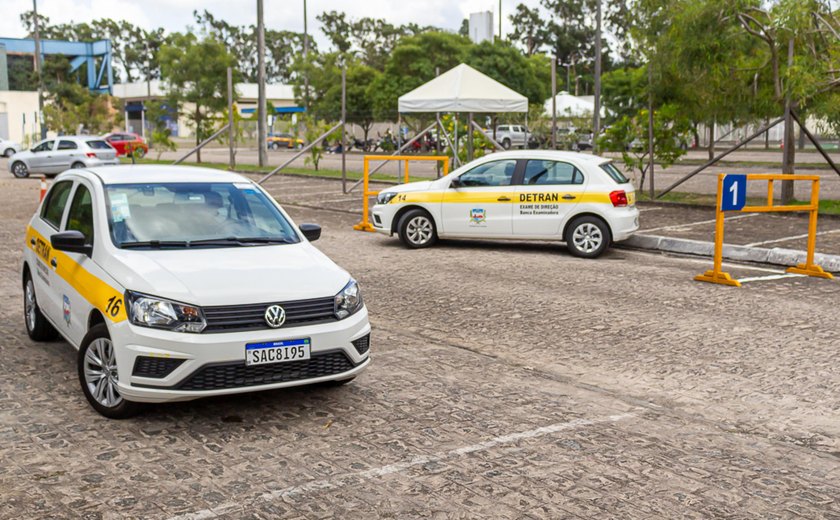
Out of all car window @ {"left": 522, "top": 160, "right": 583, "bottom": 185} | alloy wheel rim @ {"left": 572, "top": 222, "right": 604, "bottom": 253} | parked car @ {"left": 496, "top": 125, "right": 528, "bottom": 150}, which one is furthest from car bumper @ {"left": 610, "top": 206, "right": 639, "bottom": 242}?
parked car @ {"left": 496, "top": 125, "right": 528, "bottom": 150}

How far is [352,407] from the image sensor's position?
6316 millimetres

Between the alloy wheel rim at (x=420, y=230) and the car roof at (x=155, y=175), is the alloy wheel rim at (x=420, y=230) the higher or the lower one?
the lower one

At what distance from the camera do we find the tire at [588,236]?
1347cm

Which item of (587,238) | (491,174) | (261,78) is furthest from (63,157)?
(587,238)

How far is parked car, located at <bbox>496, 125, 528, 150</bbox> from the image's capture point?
54.7 metres

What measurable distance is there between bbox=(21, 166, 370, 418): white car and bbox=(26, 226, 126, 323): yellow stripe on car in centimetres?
1

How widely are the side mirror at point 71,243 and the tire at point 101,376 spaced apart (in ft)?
2.31

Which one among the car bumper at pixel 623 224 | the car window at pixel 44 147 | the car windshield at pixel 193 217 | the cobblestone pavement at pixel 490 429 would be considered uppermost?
the car window at pixel 44 147

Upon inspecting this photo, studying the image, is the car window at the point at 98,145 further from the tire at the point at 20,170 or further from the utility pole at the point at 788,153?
the utility pole at the point at 788,153

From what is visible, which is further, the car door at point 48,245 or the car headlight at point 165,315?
the car door at point 48,245

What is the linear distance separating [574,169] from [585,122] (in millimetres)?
27893

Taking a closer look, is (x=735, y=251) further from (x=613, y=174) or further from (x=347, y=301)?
(x=347, y=301)

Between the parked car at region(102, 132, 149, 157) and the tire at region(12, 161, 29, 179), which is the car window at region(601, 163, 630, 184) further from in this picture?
the parked car at region(102, 132, 149, 157)

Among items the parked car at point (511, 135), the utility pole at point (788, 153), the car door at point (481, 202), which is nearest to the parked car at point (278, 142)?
the parked car at point (511, 135)
